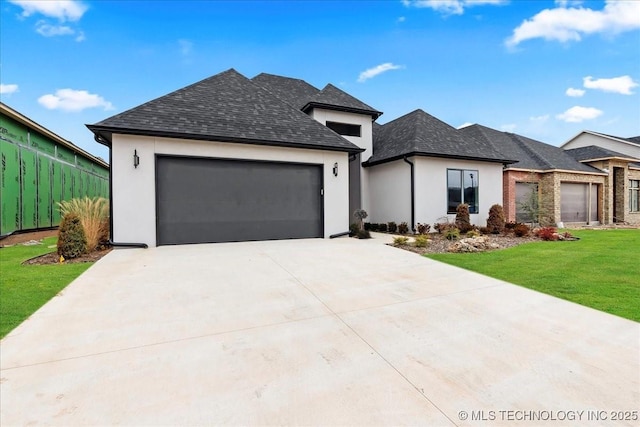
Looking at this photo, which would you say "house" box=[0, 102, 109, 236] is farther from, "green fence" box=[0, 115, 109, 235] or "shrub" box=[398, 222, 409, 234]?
"shrub" box=[398, 222, 409, 234]

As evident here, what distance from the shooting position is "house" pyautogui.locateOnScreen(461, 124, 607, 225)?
1520cm

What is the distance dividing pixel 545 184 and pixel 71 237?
20901 mm

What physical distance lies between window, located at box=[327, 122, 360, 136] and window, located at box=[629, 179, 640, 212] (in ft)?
64.8

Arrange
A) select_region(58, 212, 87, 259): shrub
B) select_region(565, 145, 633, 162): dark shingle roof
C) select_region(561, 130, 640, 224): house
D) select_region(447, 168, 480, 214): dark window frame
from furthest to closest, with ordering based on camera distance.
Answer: select_region(565, 145, 633, 162): dark shingle roof < select_region(561, 130, 640, 224): house < select_region(447, 168, 480, 214): dark window frame < select_region(58, 212, 87, 259): shrub

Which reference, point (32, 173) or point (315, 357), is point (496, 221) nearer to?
point (315, 357)

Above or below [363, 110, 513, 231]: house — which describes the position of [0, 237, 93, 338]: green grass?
below

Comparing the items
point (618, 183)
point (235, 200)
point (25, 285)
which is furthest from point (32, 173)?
point (618, 183)

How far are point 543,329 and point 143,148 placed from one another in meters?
9.26

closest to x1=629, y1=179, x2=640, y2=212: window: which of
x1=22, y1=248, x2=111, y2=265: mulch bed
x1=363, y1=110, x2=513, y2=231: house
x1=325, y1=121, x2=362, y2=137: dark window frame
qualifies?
x1=363, y1=110, x2=513, y2=231: house

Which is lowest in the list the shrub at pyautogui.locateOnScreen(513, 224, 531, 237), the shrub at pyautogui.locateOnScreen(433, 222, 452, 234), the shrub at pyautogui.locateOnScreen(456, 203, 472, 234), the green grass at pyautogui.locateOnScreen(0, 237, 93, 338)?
the green grass at pyautogui.locateOnScreen(0, 237, 93, 338)

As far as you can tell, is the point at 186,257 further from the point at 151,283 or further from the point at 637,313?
the point at 637,313

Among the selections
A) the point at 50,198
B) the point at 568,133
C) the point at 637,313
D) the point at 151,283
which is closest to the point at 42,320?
the point at 151,283

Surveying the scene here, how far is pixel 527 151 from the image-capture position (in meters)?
17.9

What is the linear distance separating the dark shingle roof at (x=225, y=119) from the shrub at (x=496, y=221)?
6.21 meters
